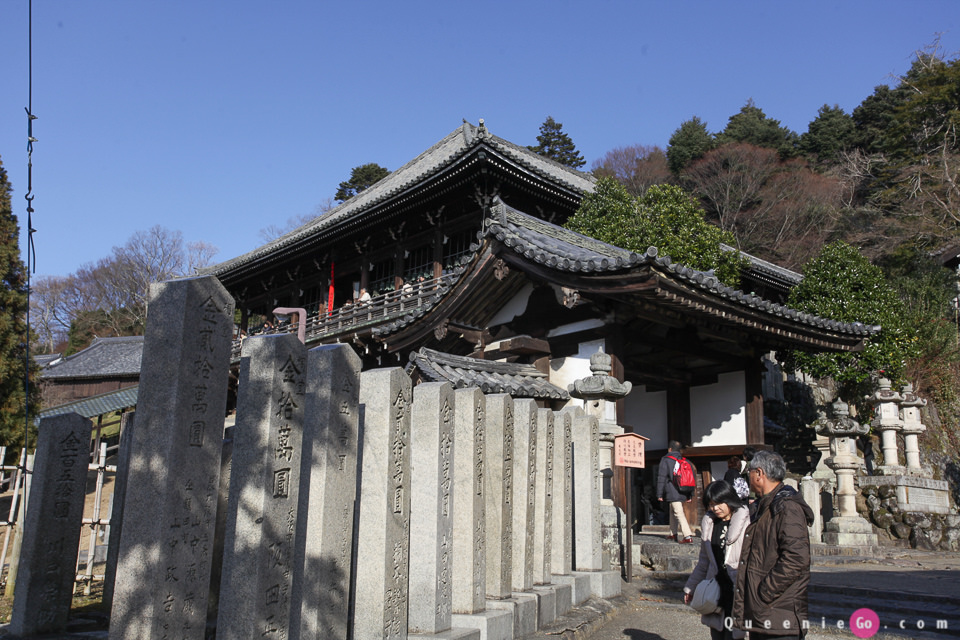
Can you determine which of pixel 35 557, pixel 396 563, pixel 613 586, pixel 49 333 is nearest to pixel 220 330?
pixel 396 563

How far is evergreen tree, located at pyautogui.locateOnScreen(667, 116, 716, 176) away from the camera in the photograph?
36812 millimetres

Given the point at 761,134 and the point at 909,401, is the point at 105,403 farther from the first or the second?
the point at 761,134

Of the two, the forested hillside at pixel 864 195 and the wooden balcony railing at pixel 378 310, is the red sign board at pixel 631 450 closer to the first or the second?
the wooden balcony railing at pixel 378 310

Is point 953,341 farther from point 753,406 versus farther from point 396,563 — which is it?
point 396,563

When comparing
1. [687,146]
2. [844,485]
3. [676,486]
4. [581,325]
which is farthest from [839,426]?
[687,146]

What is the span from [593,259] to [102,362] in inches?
1211

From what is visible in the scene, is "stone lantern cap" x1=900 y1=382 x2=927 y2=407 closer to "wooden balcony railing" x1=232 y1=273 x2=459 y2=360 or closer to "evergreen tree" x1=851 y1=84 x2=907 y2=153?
"wooden balcony railing" x1=232 y1=273 x2=459 y2=360

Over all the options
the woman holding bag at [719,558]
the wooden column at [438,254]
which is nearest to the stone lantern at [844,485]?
the woman holding bag at [719,558]

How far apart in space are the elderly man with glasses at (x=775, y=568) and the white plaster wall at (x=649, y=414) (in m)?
9.08

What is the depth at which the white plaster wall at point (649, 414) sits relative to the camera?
Answer: 518 inches

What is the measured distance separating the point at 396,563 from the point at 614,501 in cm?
500

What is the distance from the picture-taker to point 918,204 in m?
23.6

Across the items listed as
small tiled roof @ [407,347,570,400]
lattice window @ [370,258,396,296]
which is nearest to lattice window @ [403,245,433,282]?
lattice window @ [370,258,396,296]

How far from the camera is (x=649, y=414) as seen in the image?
13461 mm
